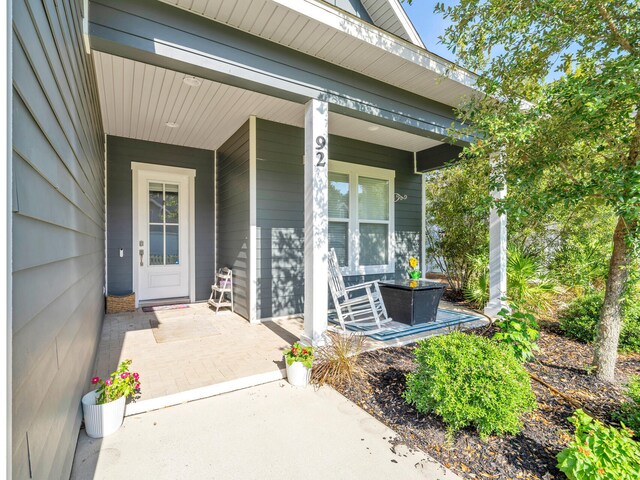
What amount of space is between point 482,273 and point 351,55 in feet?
14.0

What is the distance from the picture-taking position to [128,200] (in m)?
5.36

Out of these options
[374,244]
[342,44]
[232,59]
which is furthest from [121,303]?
[342,44]

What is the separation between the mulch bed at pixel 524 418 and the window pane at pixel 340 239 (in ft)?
7.65

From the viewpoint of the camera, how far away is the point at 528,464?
1.79 meters

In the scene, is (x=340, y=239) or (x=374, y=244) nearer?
(x=340, y=239)

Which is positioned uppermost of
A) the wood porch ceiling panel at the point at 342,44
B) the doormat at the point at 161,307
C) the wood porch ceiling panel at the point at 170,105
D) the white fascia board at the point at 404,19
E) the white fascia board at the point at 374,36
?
the white fascia board at the point at 404,19

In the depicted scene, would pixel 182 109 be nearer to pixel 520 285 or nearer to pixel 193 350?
pixel 193 350

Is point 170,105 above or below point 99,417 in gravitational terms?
above

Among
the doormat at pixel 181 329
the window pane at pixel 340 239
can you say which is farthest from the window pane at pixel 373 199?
the doormat at pixel 181 329

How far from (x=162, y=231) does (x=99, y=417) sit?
13.5 feet

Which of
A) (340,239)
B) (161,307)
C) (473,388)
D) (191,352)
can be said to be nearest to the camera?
(473,388)

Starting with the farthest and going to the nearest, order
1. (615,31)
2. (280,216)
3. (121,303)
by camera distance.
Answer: (121,303)
(280,216)
(615,31)

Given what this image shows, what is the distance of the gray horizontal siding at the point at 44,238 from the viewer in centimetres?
85

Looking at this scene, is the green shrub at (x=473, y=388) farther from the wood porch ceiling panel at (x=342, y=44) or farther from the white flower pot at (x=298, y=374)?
the wood porch ceiling panel at (x=342, y=44)
